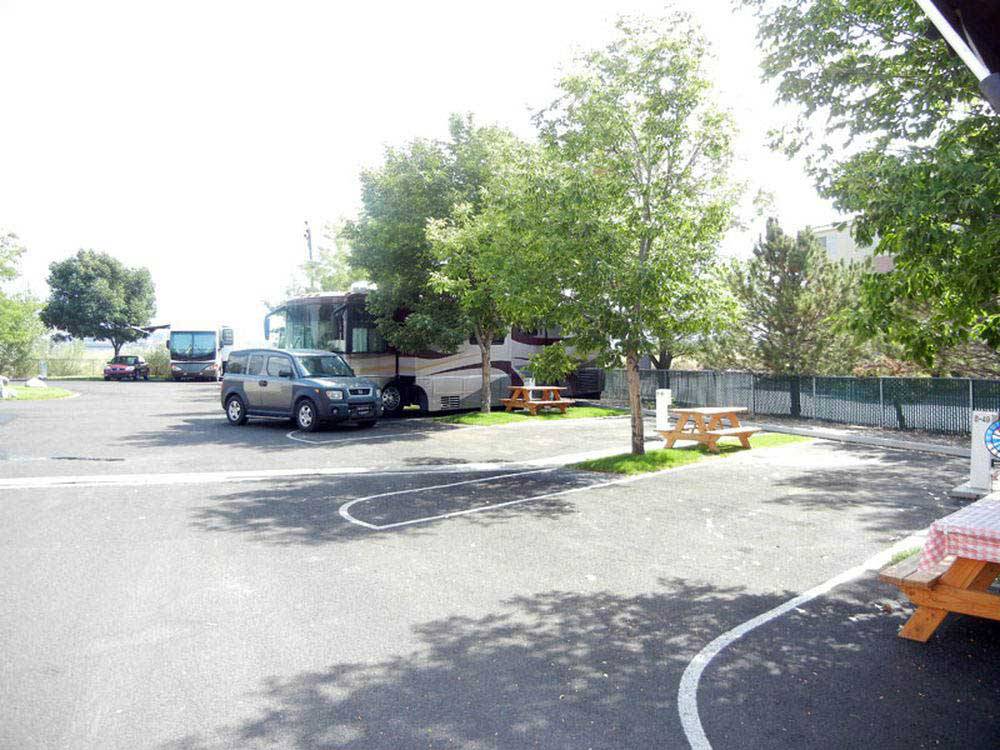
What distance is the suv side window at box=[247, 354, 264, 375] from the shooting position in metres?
17.2

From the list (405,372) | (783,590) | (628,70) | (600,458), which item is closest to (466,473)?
(600,458)

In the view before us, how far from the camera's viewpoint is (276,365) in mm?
16938

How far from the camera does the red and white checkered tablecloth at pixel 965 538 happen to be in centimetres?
427

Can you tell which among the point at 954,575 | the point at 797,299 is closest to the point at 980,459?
the point at 954,575

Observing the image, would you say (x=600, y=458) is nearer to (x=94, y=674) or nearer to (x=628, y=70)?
(x=628, y=70)

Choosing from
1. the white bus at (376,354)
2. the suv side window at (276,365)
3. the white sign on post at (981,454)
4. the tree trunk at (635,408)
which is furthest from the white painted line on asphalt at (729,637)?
the white bus at (376,354)

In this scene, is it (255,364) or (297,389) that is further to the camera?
(255,364)

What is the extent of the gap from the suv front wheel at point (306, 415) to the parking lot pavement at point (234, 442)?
0.88 feet

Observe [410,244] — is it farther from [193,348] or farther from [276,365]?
[193,348]

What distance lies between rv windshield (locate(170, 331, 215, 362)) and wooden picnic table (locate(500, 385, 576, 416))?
24689 millimetres

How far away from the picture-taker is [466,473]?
11273mm

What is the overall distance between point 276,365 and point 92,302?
42.9m

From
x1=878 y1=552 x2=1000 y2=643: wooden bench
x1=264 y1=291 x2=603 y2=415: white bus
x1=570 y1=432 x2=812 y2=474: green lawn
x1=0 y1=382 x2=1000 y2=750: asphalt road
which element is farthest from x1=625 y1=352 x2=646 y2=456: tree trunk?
x1=264 y1=291 x2=603 y2=415: white bus

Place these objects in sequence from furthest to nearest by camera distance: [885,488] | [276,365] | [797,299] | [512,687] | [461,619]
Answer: [797,299], [276,365], [885,488], [461,619], [512,687]
